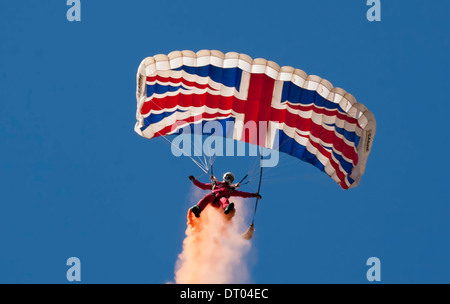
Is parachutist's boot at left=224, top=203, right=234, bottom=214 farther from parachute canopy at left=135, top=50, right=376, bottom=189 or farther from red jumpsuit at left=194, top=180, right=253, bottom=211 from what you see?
parachute canopy at left=135, top=50, right=376, bottom=189

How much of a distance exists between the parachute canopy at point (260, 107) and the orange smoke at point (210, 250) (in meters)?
2.16

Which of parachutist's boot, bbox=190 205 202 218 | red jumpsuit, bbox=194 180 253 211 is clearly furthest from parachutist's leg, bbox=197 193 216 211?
parachutist's boot, bbox=190 205 202 218

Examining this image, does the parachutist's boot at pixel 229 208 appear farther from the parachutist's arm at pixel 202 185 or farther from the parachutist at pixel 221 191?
the parachutist's arm at pixel 202 185

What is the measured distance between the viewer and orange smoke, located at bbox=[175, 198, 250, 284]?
27250 millimetres

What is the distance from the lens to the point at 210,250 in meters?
27.7

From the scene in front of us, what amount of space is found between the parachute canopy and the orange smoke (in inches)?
84.9

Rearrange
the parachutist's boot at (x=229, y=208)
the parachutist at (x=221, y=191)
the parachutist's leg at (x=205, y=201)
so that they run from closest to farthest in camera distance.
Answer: the parachutist's boot at (x=229, y=208), the parachutist's leg at (x=205, y=201), the parachutist at (x=221, y=191)

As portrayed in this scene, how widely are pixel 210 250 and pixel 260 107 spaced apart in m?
4.02

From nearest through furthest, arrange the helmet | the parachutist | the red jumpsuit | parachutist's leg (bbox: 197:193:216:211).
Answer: parachutist's leg (bbox: 197:193:216:211) → the parachutist → the red jumpsuit → the helmet

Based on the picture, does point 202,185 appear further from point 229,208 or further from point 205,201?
point 229,208

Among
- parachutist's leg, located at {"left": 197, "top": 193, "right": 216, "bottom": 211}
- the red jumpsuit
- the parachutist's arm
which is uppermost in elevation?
the parachutist's arm

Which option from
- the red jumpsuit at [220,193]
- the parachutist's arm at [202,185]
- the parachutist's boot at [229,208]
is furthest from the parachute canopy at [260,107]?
the parachutist's boot at [229,208]

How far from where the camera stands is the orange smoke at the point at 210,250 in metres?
27.2
